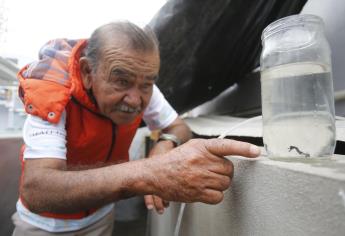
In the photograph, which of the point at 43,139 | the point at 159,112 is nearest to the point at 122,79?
the point at 43,139

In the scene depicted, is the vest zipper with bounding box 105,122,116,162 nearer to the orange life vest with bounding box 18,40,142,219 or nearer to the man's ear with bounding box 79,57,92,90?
the orange life vest with bounding box 18,40,142,219

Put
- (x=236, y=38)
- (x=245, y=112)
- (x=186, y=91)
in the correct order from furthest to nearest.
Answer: (x=245, y=112)
(x=186, y=91)
(x=236, y=38)

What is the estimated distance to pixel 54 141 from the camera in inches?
33.4

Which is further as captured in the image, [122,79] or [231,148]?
[122,79]

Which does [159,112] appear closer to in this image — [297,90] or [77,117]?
[77,117]

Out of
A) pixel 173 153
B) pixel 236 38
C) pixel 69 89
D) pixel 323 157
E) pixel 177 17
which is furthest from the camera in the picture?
pixel 236 38

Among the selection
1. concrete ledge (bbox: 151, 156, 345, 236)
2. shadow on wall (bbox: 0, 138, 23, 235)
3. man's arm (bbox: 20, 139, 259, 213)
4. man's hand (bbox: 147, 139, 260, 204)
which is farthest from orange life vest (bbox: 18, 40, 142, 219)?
shadow on wall (bbox: 0, 138, 23, 235)

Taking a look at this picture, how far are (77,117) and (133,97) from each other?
0.79 feet

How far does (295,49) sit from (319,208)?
1.11 ft

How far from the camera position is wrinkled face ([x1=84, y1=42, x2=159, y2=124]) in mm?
960

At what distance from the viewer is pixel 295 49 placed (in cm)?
53

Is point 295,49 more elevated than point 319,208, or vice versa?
point 295,49

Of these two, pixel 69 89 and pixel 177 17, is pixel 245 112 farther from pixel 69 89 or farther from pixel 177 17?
pixel 69 89

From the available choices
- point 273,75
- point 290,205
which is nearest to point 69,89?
point 273,75
